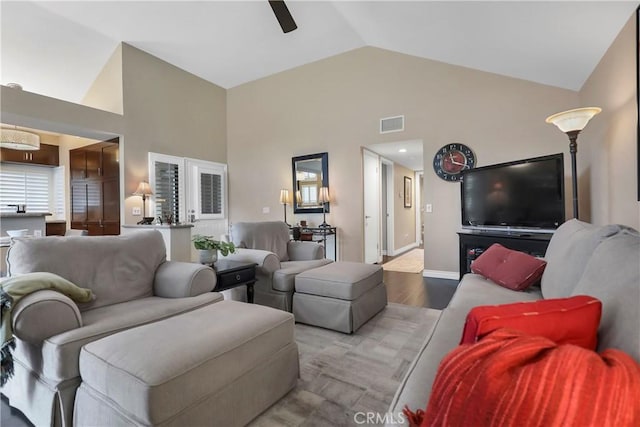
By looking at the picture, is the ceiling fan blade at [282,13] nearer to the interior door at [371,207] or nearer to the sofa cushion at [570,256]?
the interior door at [371,207]

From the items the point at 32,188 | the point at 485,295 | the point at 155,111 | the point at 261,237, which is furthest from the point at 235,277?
the point at 32,188

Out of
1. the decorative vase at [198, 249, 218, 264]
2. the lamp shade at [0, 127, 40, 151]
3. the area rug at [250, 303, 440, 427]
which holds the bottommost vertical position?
the area rug at [250, 303, 440, 427]

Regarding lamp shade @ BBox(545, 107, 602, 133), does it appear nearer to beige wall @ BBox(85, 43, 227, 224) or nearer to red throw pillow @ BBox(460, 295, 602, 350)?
red throw pillow @ BBox(460, 295, 602, 350)

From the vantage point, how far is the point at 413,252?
7.12 metres

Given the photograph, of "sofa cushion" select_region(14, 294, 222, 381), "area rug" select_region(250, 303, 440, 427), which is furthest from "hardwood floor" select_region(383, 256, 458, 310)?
"sofa cushion" select_region(14, 294, 222, 381)

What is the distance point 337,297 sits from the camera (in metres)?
2.47

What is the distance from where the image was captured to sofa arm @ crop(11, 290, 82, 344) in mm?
1319

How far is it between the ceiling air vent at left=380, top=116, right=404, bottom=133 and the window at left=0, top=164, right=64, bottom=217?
22.2 feet

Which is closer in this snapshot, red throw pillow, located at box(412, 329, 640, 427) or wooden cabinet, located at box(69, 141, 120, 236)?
red throw pillow, located at box(412, 329, 640, 427)

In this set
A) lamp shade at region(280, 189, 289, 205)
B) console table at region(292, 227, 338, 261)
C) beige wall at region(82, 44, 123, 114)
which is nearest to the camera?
beige wall at region(82, 44, 123, 114)

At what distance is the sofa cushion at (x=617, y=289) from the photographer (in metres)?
0.72

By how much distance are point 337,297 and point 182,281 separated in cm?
120

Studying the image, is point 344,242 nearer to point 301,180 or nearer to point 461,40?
point 301,180

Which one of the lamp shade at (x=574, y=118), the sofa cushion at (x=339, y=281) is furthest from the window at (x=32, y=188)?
the lamp shade at (x=574, y=118)
